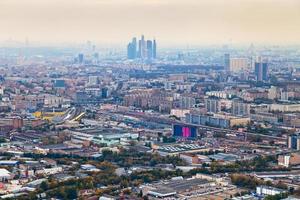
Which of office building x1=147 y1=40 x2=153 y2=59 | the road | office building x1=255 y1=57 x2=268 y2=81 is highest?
office building x1=147 y1=40 x2=153 y2=59

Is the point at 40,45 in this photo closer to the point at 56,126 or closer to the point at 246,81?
the point at 246,81

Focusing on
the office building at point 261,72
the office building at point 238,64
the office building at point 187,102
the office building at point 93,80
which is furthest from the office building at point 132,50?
the office building at point 187,102

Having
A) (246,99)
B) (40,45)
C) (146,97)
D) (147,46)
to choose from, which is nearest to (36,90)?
(146,97)

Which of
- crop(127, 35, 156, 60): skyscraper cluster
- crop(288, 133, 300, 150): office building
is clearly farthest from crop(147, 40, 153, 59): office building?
crop(288, 133, 300, 150): office building

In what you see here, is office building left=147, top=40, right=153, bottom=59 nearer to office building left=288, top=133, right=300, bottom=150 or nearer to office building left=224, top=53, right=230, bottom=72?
office building left=224, top=53, right=230, bottom=72

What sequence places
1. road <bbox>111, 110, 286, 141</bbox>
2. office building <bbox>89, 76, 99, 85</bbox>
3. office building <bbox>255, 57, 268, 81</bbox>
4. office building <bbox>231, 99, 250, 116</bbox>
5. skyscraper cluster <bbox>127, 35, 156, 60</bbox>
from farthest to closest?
skyscraper cluster <bbox>127, 35, 156, 60</bbox> → office building <bbox>255, 57, 268, 81</bbox> → office building <bbox>89, 76, 99, 85</bbox> → office building <bbox>231, 99, 250, 116</bbox> → road <bbox>111, 110, 286, 141</bbox>

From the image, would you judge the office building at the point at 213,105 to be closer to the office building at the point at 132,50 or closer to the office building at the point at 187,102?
the office building at the point at 187,102

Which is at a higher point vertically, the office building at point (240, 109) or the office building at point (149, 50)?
the office building at point (149, 50)

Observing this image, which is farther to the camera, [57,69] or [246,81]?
[57,69]

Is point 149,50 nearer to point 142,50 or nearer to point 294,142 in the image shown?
point 142,50

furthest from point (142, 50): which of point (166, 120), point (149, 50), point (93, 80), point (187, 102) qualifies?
point (166, 120)

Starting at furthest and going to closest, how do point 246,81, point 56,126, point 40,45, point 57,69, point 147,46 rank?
point 40,45 → point 147,46 → point 57,69 → point 246,81 → point 56,126
